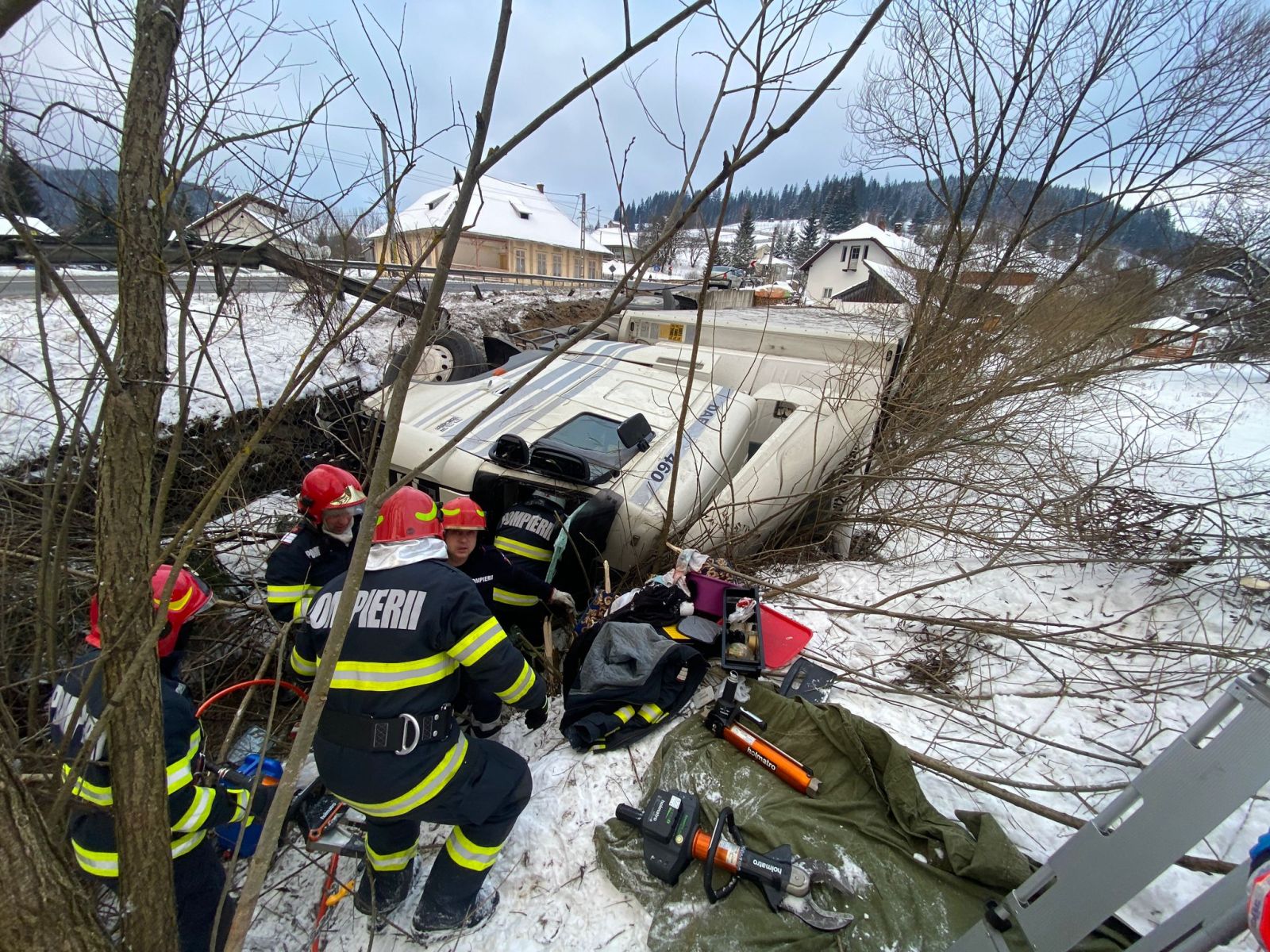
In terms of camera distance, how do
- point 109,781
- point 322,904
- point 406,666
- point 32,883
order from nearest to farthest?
point 32,883 → point 109,781 → point 406,666 → point 322,904

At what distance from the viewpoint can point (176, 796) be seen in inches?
66.9

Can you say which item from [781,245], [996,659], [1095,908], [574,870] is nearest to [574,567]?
[574,870]

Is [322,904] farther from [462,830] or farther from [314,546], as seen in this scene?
[314,546]

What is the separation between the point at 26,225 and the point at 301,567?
1.83 metres

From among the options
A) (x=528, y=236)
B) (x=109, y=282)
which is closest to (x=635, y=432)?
(x=109, y=282)

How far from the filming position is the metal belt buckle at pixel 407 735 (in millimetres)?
1831

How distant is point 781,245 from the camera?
6669 cm

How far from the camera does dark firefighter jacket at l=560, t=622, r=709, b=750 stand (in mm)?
2521

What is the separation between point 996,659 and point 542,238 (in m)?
34.2

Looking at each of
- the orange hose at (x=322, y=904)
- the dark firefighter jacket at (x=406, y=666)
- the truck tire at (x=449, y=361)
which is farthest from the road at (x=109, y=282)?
the orange hose at (x=322, y=904)

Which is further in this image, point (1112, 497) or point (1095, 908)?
point (1112, 497)

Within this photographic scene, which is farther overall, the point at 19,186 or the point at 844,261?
the point at 844,261

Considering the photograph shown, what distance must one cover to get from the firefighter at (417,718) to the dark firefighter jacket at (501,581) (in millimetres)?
1064

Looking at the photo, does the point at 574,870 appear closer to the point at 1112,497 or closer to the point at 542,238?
the point at 1112,497
